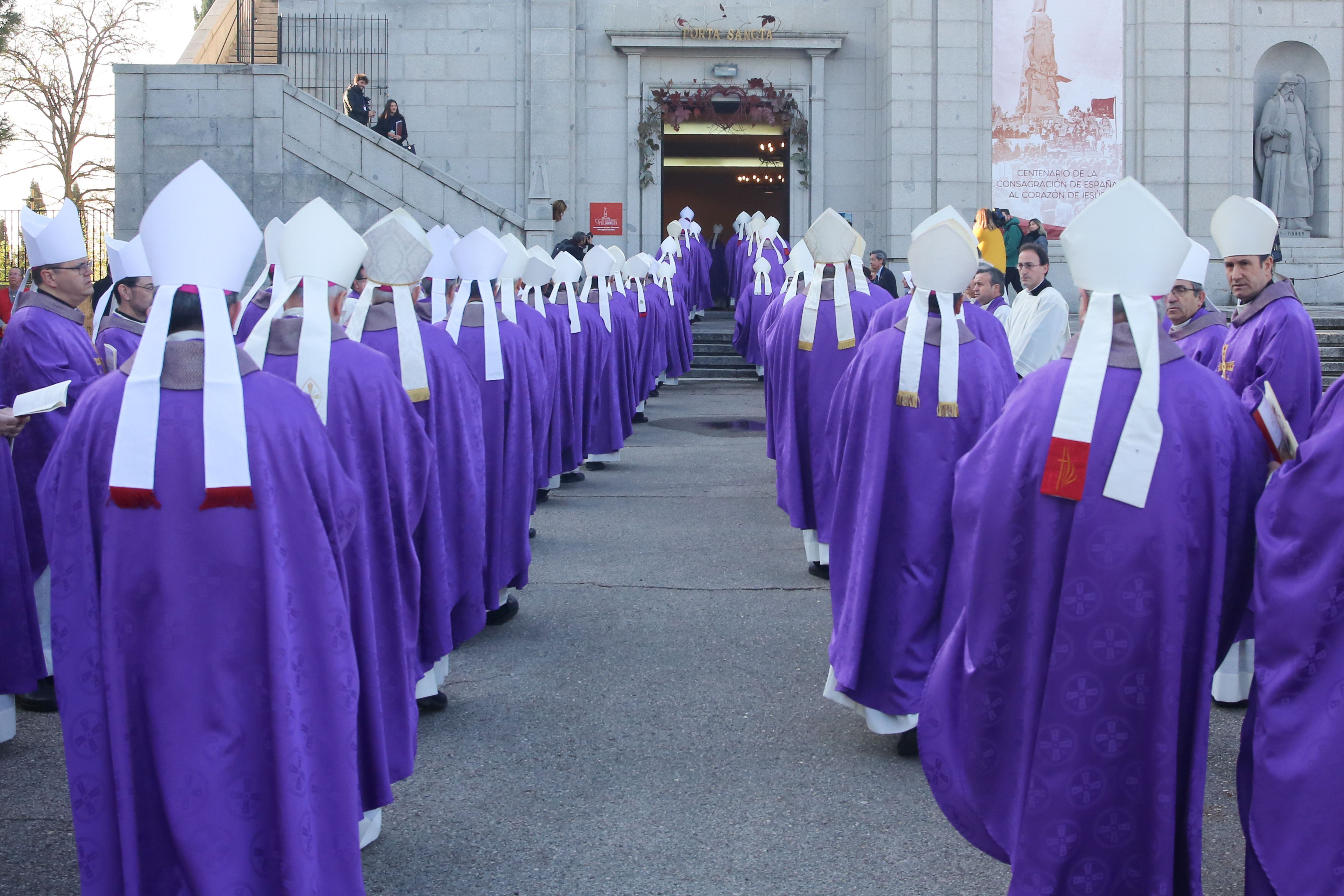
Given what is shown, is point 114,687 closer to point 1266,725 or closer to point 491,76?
point 1266,725

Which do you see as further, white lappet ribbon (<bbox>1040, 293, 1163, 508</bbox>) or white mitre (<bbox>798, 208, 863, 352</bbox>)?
white mitre (<bbox>798, 208, 863, 352</bbox>)

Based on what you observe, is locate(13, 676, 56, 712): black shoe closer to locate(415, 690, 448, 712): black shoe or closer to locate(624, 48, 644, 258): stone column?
locate(415, 690, 448, 712): black shoe

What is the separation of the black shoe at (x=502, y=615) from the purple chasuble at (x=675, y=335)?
397 inches

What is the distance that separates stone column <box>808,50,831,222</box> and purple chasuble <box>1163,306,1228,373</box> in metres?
15.5

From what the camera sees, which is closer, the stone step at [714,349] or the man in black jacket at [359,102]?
the man in black jacket at [359,102]

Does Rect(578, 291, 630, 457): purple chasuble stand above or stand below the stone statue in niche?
below

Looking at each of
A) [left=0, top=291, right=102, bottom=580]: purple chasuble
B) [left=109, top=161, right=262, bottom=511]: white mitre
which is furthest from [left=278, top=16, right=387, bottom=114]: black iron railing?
[left=109, top=161, right=262, bottom=511]: white mitre

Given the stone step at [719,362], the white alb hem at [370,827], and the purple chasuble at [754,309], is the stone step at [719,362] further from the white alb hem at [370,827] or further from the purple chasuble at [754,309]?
the white alb hem at [370,827]

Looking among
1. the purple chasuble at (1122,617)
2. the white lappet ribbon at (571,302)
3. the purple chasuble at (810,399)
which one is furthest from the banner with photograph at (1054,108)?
the purple chasuble at (1122,617)

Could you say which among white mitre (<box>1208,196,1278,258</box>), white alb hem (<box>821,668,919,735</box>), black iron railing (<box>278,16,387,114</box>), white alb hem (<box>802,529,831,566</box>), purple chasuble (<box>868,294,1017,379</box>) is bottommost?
white alb hem (<box>821,668,919,735</box>)

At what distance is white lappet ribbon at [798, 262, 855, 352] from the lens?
305 inches

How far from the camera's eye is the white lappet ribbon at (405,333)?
5289 mm

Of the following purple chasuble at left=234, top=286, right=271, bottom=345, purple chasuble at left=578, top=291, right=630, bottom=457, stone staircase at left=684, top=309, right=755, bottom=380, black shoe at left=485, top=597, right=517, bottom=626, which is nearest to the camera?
purple chasuble at left=234, top=286, right=271, bottom=345

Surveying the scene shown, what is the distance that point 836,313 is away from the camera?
7.82 metres
